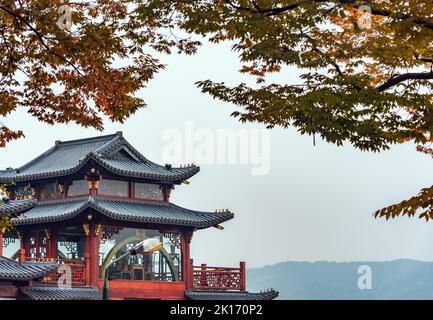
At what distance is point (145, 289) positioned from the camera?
44875 millimetres

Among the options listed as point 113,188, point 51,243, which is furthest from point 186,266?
point 51,243

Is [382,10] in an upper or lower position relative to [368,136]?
upper

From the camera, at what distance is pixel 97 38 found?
19.5 meters

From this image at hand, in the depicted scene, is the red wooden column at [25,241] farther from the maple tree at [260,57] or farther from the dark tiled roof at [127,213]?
the maple tree at [260,57]

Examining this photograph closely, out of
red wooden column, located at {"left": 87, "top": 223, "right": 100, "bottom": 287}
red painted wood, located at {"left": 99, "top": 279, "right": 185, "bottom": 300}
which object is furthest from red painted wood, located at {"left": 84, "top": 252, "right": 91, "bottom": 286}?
red painted wood, located at {"left": 99, "top": 279, "right": 185, "bottom": 300}

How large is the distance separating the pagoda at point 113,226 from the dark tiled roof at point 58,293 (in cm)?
5

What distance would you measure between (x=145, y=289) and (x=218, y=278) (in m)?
4.23

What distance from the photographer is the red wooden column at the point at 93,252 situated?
42.8 metres

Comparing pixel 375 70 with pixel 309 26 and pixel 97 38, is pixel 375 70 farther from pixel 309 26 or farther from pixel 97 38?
pixel 97 38

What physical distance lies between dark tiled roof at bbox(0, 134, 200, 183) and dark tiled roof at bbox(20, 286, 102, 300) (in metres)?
6.49

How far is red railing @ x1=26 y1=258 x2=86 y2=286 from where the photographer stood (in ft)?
135

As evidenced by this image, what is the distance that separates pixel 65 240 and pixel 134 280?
4.21 metres
